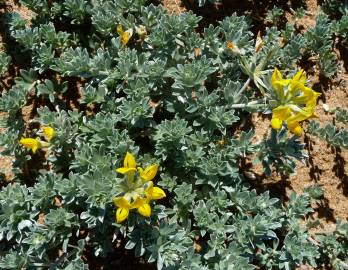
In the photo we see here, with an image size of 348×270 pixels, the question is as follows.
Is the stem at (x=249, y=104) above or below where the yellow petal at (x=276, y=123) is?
below

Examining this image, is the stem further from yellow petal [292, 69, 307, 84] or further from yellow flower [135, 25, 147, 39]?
yellow flower [135, 25, 147, 39]

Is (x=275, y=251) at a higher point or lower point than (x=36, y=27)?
lower

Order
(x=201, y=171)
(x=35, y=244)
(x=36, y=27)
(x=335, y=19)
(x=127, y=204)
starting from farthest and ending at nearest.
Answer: (x=335, y=19) < (x=36, y=27) < (x=201, y=171) < (x=35, y=244) < (x=127, y=204)

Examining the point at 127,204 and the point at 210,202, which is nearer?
the point at 127,204

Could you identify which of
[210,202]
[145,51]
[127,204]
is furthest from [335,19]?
[127,204]

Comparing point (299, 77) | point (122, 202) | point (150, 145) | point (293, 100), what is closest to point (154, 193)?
point (122, 202)

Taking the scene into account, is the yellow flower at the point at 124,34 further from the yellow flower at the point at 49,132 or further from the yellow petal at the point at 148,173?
the yellow petal at the point at 148,173

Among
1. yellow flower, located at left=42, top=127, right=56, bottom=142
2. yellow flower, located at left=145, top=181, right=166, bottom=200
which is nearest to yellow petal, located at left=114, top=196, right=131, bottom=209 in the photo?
yellow flower, located at left=145, top=181, right=166, bottom=200

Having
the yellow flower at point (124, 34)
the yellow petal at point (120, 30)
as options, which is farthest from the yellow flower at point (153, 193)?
the yellow petal at point (120, 30)

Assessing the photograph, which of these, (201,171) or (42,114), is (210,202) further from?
(42,114)
